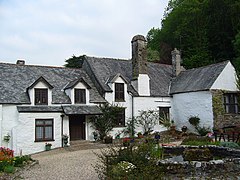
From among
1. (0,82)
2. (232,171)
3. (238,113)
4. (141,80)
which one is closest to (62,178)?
(232,171)

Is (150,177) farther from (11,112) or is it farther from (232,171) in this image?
(11,112)

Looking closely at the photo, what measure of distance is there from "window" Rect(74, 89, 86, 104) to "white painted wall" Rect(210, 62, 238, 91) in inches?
415

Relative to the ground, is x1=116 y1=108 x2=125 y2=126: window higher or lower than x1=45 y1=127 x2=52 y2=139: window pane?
higher

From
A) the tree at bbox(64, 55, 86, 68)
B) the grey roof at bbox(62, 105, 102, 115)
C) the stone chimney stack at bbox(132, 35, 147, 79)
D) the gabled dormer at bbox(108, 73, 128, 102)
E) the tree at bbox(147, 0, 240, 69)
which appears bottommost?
the grey roof at bbox(62, 105, 102, 115)

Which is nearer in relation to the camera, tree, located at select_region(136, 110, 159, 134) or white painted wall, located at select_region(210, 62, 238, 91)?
white painted wall, located at select_region(210, 62, 238, 91)

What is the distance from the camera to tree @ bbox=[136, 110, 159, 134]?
74.9 ft

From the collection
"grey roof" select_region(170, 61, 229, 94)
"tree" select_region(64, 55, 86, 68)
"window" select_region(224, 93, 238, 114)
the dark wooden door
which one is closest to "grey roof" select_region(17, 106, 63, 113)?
the dark wooden door

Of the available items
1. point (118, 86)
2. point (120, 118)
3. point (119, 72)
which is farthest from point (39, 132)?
point (119, 72)

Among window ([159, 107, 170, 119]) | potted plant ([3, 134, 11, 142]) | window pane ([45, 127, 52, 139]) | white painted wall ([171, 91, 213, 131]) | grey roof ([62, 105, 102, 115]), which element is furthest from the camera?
window ([159, 107, 170, 119])

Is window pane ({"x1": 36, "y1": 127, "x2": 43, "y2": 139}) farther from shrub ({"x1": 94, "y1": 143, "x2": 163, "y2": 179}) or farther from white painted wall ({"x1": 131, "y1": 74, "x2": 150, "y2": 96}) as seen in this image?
shrub ({"x1": 94, "y1": 143, "x2": 163, "y2": 179})

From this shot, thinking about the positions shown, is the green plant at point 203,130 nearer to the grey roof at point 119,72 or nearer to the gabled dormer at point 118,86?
the grey roof at point 119,72

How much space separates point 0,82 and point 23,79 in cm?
165

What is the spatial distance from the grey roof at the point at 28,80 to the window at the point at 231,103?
33.9 feet

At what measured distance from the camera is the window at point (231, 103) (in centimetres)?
2273
